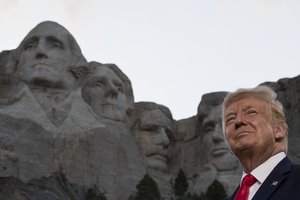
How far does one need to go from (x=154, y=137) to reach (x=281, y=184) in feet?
35.7

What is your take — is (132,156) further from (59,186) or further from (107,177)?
(59,186)

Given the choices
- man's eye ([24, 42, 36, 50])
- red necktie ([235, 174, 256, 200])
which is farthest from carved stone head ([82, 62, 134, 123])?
red necktie ([235, 174, 256, 200])

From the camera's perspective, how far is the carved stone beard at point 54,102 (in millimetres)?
11758

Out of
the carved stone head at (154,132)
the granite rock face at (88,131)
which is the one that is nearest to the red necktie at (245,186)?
the granite rock face at (88,131)

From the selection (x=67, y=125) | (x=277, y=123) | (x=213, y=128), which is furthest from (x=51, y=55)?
(x=277, y=123)

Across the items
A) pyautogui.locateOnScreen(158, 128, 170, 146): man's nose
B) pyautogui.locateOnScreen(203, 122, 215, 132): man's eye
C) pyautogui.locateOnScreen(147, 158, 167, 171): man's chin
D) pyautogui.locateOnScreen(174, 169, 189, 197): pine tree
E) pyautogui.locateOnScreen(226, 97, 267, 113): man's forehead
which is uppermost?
pyautogui.locateOnScreen(226, 97, 267, 113): man's forehead

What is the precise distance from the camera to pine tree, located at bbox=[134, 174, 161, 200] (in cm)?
1084

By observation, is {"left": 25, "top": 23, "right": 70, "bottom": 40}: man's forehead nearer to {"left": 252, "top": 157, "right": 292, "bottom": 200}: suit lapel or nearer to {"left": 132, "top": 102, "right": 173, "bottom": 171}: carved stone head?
{"left": 132, "top": 102, "right": 173, "bottom": 171}: carved stone head

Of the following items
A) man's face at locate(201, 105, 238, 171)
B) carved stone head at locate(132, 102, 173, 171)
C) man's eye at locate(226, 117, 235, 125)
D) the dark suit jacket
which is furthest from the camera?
carved stone head at locate(132, 102, 173, 171)

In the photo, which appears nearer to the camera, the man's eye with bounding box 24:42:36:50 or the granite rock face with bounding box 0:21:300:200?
the granite rock face with bounding box 0:21:300:200

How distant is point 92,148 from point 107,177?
18.5 inches

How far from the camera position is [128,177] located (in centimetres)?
1180

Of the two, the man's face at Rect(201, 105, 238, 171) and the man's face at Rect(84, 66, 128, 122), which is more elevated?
the man's face at Rect(84, 66, 128, 122)

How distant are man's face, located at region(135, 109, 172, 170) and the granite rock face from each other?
2 cm
